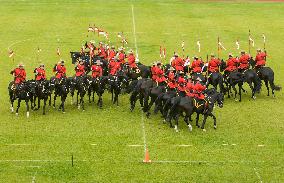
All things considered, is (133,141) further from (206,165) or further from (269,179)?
(269,179)

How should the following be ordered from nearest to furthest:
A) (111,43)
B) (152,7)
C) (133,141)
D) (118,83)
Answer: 1. (133,141)
2. (118,83)
3. (111,43)
4. (152,7)

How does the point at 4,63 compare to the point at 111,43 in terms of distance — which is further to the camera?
the point at 111,43

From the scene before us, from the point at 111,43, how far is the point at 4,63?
9.44m

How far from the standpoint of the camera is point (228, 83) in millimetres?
32531

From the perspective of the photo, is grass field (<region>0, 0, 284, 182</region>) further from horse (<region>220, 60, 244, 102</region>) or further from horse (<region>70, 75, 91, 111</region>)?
horse (<region>70, 75, 91, 111</region>)

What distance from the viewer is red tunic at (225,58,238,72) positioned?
32312 mm

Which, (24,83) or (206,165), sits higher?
(24,83)

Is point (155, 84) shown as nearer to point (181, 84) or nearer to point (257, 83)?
point (181, 84)

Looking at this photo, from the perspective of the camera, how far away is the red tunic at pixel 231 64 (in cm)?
3231

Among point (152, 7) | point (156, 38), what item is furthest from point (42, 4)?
point (156, 38)

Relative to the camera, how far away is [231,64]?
32406 millimetres

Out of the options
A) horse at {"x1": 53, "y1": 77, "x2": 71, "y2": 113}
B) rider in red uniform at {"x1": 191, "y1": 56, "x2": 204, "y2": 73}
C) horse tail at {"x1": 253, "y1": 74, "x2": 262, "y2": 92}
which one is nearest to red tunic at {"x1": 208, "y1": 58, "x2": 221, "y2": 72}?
rider in red uniform at {"x1": 191, "y1": 56, "x2": 204, "y2": 73}

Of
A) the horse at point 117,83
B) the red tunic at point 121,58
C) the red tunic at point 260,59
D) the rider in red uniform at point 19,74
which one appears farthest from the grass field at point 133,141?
the red tunic at point 121,58

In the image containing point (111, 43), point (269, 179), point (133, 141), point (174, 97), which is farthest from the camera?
point (111, 43)
